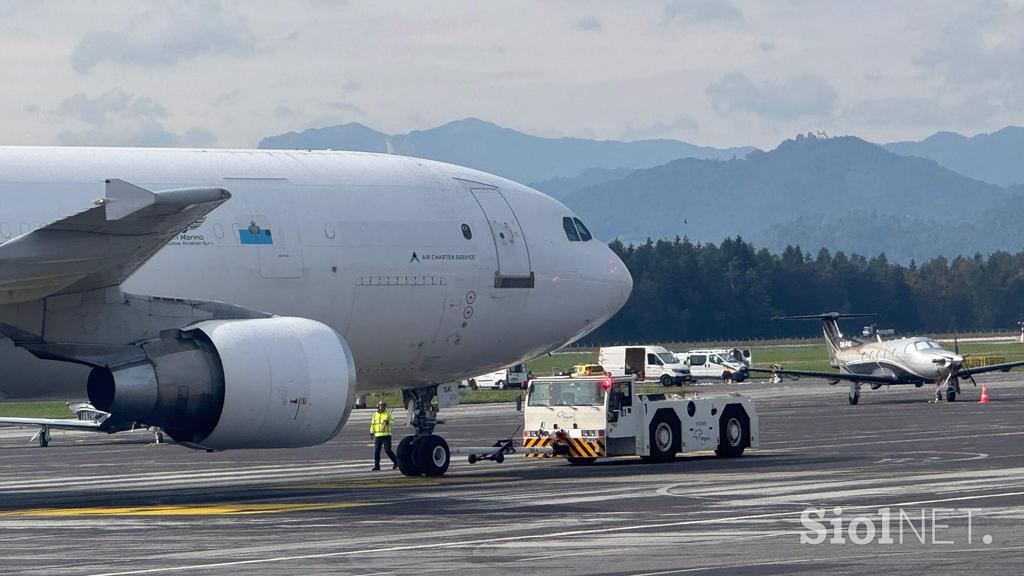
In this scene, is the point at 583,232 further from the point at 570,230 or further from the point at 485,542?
the point at 485,542

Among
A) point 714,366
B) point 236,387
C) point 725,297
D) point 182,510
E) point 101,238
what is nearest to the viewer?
point 101,238

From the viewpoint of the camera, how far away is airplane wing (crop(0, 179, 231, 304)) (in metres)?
19.0

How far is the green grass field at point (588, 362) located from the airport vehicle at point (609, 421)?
2954 cm

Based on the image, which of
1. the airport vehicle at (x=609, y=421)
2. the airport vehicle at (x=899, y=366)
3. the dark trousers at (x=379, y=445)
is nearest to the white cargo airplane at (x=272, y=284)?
the dark trousers at (x=379, y=445)

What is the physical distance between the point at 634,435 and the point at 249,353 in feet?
47.0

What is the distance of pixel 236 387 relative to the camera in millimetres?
21484

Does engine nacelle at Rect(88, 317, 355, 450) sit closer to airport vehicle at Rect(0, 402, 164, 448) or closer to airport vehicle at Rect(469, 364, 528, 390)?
airport vehicle at Rect(0, 402, 164, 448)

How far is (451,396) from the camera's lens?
29.8m

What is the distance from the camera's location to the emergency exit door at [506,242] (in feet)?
93.6

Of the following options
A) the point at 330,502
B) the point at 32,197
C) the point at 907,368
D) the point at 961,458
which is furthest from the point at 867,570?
the point at 907,368

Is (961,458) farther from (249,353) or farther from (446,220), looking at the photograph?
(249,353)

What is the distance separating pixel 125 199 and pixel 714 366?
8359 cm

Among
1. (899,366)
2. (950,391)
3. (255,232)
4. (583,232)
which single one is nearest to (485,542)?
(255,232)

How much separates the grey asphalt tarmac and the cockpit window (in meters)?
4.42
